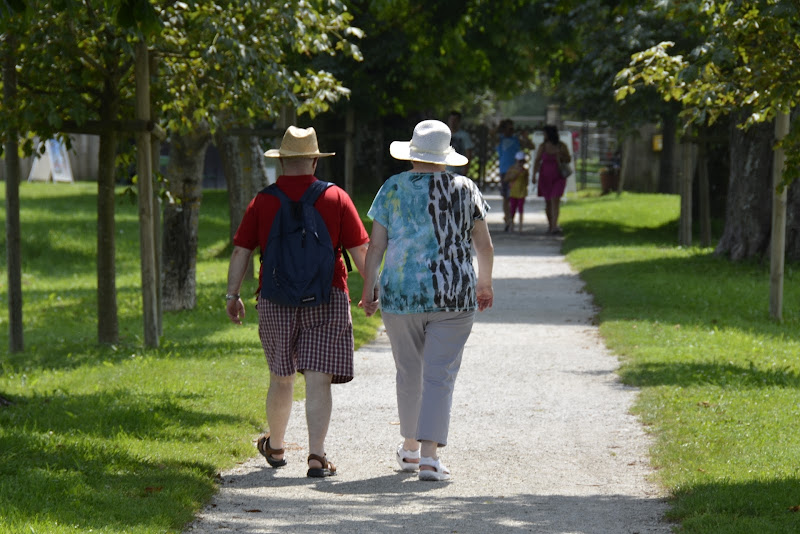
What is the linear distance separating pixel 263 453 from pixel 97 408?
1.68 meters

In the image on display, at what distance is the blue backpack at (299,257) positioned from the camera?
6.77 m

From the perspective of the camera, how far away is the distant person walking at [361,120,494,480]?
6812 millimetres

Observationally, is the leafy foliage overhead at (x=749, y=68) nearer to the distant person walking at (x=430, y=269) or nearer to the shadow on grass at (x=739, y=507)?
the distant person walking at (x=430, y=269)

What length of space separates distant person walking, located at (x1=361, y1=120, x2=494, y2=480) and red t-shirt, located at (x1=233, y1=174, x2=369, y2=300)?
144 millimetres

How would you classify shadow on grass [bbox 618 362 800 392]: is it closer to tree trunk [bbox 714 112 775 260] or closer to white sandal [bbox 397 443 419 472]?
white sandal [bbox 397 443 419 472]

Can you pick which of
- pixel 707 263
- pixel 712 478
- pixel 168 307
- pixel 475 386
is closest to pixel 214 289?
pixel 168 307

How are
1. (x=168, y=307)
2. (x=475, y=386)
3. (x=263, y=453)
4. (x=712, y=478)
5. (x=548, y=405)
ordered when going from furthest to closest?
(x=168, y=307) → (x=475, y=386) → (x=548, y=405) → (x=263, y=453) → (x=712, y=478)

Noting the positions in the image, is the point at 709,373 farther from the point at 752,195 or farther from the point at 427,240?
the point at 752,195

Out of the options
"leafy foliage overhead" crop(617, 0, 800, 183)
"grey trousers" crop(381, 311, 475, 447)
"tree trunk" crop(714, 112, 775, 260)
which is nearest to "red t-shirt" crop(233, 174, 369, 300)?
"grey trousers" crop(381, 311, 475, 447)

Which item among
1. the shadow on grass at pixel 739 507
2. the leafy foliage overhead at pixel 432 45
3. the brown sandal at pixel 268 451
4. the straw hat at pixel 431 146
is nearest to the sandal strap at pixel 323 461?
the brown sandal at pixel 268 451

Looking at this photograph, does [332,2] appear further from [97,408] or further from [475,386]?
[97,408]

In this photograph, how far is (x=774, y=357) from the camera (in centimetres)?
1086

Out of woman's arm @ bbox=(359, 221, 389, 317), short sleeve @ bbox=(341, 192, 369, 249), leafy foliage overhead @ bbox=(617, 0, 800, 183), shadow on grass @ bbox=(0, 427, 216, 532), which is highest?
leafy foliage overhead @ bbox=(617, 0, 800, 183)

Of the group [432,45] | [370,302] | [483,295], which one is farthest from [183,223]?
[432,45]
